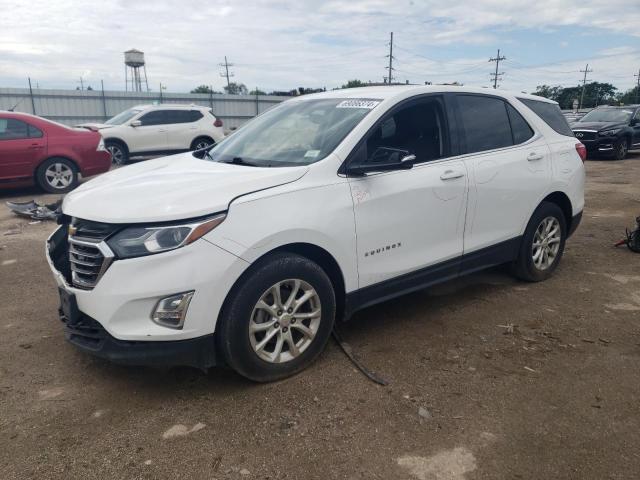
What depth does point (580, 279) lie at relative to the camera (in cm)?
505

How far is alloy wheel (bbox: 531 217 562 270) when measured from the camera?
4809 mm

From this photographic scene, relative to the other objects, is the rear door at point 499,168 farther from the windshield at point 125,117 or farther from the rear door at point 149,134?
the windshield at point 125,117

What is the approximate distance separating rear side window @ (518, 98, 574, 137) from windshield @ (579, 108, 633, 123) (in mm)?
13693

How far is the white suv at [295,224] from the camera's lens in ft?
8.96

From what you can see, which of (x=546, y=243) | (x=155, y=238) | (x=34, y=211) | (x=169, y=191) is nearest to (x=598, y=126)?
(x=546, y=243)

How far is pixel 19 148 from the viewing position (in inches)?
360

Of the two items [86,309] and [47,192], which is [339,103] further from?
[47,192]

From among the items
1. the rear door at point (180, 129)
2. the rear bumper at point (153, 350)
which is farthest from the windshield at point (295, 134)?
the rear door at point (180, 129)

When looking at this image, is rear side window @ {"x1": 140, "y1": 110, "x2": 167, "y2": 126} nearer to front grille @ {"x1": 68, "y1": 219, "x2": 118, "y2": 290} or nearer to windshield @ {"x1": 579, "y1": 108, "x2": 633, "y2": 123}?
front grille @ {"x1": 68, "y1": 219, "x2": 118, "y2": 290}

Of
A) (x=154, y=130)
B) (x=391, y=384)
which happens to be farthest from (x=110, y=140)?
(x=391, y=384)

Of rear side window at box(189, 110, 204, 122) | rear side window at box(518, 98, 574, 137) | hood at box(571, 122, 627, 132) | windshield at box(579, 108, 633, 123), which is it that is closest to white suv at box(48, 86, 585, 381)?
rear side window at box(518, 98, 574, 137)

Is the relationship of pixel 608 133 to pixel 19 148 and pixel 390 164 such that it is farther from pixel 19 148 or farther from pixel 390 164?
pixel 19 148

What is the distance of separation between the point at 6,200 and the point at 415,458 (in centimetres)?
923

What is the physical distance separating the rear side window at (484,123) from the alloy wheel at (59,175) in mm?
8172
